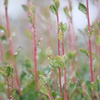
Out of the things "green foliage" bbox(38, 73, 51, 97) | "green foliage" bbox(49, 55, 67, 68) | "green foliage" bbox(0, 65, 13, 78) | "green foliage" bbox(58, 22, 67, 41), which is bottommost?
"green foliage" bbox(38, 73, 51, 97)

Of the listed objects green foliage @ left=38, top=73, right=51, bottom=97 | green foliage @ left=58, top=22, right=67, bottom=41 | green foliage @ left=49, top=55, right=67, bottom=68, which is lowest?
green foliage @ left=38, top=73, right=51, bottom=97

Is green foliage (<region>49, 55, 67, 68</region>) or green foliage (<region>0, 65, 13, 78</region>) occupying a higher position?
green foliage (<region>49, 55, 67, 68</region>)

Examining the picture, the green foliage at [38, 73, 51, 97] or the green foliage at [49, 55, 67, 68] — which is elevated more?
the green foliage at [49, 55, 67, 68]

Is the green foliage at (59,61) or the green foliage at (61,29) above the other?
the green foliage at (61,29)

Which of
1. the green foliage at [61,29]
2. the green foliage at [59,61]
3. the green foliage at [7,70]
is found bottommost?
the green foliage at [7,70]

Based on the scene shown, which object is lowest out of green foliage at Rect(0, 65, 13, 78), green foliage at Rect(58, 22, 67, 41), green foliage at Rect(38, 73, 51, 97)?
green foliage at Rect(38, 73, 51, 97)

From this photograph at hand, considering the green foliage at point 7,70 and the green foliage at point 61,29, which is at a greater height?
the green foliage at point 61,29

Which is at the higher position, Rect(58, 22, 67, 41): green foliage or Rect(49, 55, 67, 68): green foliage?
Rect(58, 22, 67, 41): green foliage

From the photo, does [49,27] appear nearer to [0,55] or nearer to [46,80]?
[0,55]

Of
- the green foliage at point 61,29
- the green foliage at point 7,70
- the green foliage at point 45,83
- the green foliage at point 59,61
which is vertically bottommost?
the green foliage at point 45,83

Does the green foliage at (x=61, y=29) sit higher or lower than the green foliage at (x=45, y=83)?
higher

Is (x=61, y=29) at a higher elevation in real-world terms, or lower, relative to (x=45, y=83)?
higher
